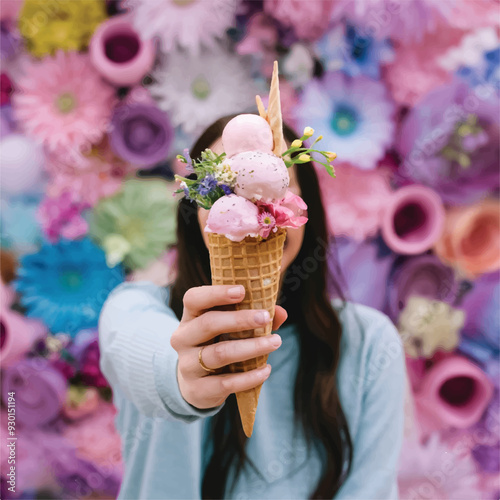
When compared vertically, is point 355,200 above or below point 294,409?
above

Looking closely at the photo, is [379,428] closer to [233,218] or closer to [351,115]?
[233,218]

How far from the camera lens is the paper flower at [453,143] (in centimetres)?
117

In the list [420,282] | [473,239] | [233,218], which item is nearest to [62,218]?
[233,218]

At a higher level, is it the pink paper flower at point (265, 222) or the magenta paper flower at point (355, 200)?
the magenta paper flower at point (355, 200)

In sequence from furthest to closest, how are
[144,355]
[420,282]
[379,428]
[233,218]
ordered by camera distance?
1. [420,282]
2. [379,428]
3. [144,355]
4. [233,218]

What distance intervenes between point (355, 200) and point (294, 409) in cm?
57

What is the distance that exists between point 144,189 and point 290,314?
0.51m

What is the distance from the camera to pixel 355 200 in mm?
1187

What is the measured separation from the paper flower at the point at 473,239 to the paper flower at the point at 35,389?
1083 millimetres

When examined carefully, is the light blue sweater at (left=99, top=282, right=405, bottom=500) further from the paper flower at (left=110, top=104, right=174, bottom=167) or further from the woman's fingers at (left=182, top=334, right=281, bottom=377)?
the paper flower at (left=110, top=104, right=174, bottom=167)

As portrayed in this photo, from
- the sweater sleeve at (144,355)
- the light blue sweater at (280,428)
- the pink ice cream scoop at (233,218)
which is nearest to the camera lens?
the pink ice cream scoop at (233,218)

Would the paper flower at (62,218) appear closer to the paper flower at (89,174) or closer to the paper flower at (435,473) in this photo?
the paper flower at (89,174)

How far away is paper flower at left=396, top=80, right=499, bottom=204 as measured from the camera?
117cm

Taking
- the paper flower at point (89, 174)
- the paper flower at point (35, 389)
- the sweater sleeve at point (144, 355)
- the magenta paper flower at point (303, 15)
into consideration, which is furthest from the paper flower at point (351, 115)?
the paper flower at point (35, 389)
